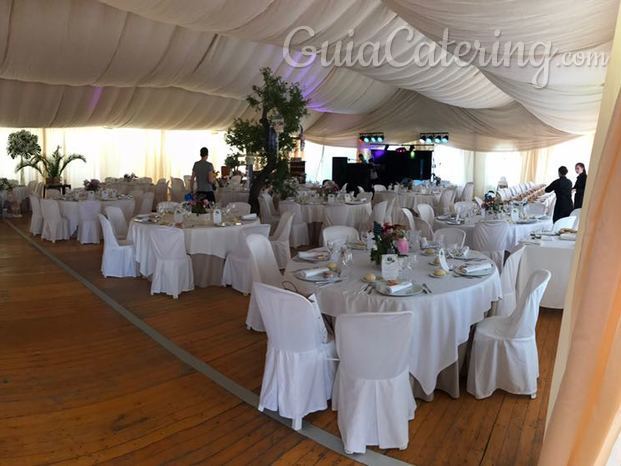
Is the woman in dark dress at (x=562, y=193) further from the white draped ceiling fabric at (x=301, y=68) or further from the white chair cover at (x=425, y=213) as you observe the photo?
the white chair cover at (x=425, y=213)

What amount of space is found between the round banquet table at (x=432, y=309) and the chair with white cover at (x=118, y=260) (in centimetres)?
389

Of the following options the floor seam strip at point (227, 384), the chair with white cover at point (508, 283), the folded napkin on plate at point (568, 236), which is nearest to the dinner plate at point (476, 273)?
the chair with white cover at point (508, 283)

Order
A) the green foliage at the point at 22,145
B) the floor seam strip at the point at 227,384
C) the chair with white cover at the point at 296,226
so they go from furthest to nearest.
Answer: the green foliage at the point at 22,145, the chair with white cover at the point at 296,226, the floor seam strip at the point at 227,384

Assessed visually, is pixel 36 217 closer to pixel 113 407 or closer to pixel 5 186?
pixel 5 186

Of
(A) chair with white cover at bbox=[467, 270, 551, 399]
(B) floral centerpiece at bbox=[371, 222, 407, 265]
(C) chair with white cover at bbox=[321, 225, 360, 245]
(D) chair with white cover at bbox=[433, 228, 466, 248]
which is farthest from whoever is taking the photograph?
(D) chair with white cover at bbox=[433, 228, 466, 248]

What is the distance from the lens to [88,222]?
912cm

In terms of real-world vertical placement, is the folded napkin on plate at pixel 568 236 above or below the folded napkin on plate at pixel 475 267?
above

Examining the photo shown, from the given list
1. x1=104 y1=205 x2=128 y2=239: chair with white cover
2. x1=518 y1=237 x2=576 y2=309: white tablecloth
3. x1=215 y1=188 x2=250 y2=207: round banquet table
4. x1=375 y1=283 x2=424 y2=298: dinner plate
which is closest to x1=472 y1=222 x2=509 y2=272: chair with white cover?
x1=518 y1=237 x2=576 y2=309: white tablecloth

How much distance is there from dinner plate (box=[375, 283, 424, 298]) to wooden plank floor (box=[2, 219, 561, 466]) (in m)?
0.80

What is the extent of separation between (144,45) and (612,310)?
957cm

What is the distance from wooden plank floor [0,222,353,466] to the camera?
2.98 metres

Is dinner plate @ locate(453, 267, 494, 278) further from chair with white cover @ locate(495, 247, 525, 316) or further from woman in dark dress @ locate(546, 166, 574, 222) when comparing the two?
woman in dark dress @ locate(546, 166, 574, 222)

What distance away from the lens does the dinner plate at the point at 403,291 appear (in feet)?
11.0

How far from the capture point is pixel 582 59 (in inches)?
167
